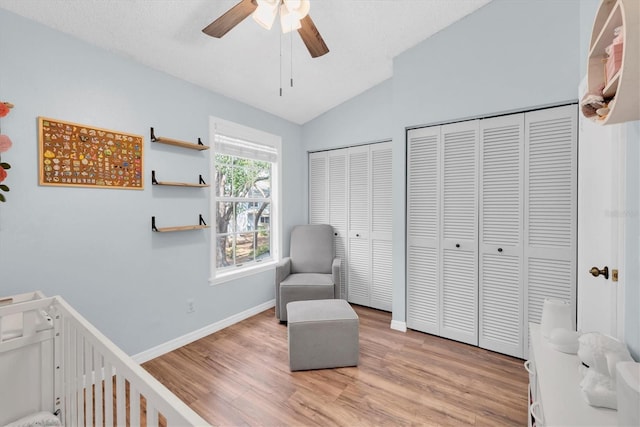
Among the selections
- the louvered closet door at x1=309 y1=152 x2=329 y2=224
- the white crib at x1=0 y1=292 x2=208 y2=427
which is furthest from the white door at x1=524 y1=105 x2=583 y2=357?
the white crib at x1=0 y1=292 x2=208 y2=427

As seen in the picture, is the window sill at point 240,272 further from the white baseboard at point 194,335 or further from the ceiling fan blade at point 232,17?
the ceiling fan blade at point 232,17

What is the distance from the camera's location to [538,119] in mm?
2260

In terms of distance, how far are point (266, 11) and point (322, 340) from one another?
85.7 inches

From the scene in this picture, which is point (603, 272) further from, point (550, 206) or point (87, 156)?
point (87, 156)

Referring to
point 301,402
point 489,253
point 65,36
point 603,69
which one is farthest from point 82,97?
point 489,253

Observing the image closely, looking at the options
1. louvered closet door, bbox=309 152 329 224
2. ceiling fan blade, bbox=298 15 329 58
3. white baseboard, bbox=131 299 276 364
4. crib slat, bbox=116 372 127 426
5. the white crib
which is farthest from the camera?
louvered closet door, bbox=309 152 329 224

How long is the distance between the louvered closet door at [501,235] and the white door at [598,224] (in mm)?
544

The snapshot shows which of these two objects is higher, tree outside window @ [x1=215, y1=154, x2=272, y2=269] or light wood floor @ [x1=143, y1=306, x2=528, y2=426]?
tree outside window @ [x1=215, y1=154, x2=272, y2=269]

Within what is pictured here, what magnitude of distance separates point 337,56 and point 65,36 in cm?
200

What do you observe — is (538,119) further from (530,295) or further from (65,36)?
(65,36)

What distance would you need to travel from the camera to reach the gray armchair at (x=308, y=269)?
117 inches

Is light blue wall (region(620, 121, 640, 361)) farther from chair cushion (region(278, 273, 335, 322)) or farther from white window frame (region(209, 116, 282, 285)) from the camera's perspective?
white window frame (region(209, 116, 282, 285))

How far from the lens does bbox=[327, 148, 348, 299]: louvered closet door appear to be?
364cm

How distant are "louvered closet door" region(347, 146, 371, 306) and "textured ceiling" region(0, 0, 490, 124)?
33.6 inches
